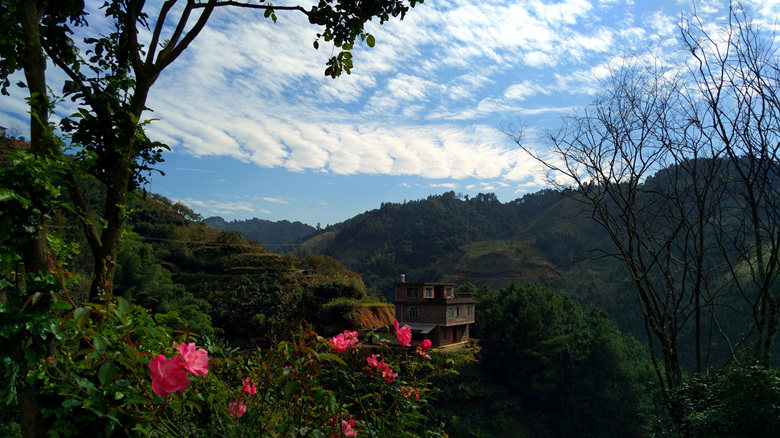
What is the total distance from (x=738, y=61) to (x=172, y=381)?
5177 millimetres

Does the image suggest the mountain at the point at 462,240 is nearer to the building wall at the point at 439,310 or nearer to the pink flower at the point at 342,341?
the building wall at the point at 439,310

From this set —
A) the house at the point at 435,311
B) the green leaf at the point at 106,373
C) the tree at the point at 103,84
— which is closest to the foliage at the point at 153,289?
the house at the point at 435,311

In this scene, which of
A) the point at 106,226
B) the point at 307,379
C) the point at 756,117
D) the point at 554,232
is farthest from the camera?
the point at 554,232

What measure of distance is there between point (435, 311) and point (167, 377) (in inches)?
779

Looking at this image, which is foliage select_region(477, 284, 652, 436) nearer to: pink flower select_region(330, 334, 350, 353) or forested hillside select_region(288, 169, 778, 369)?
forested hillside select_region(288, 169, 778, 369)

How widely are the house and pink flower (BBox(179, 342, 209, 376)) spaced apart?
18.7 meters

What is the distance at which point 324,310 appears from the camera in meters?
20.2

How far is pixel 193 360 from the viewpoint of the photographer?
0.98m

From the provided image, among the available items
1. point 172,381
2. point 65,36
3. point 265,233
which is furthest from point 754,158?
point 265,233

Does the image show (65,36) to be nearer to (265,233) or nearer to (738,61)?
(738,61)

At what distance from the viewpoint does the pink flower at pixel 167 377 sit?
0.92 m

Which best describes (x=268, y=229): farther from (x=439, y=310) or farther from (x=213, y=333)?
(x=213, y=333)

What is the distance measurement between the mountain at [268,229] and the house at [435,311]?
→ 3475 inches

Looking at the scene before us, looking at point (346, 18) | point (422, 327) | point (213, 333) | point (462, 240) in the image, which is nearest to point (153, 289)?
point (422, 327)
